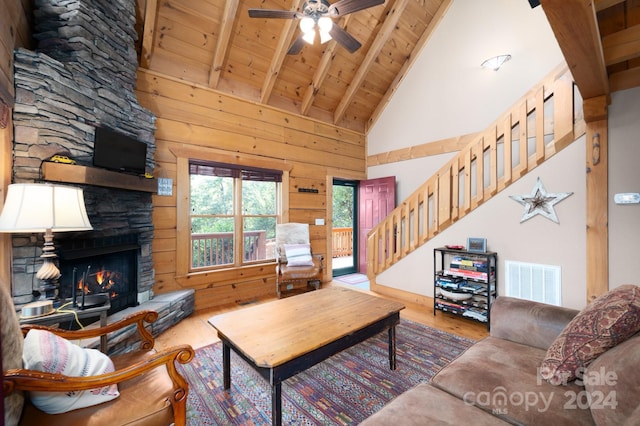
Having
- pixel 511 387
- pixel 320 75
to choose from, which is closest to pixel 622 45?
pixel 511 387

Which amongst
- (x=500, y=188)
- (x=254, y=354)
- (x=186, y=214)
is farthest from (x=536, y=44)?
(x=186, y=214)

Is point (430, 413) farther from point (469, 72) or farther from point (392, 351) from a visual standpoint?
point (469, 72)

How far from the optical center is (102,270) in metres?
2.64

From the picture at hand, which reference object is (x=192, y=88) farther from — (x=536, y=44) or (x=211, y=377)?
(x=536, y=44)

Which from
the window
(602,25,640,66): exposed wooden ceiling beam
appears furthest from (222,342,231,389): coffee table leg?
(602,25,640,66): exposed wooden ceiling beam

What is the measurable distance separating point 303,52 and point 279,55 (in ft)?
1.81

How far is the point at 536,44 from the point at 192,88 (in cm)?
477

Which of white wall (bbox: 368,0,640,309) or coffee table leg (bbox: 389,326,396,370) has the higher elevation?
white wall (bbox: 368,0,640,309)

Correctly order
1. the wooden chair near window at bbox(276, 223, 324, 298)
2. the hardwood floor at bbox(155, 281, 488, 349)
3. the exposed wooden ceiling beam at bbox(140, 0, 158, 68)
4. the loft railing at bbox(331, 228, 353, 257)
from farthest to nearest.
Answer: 1. the loft railing at bbox(331, 228, 353, 257)
2. the wooden chair near window at bbox(276, 223, 324, 298)
3. the exposed wooden ceiling beam at bbox(140, 0, 158, 68)
4. the hardwood floor at bbox(155, 281, 488, 349)

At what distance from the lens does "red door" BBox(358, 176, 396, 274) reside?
17.1ft

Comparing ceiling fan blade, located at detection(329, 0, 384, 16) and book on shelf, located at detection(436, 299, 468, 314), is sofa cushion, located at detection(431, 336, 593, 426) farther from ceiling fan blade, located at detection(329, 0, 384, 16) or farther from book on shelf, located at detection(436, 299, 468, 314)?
ceiling fan blade, located at detection(329, 0, 384, 16)

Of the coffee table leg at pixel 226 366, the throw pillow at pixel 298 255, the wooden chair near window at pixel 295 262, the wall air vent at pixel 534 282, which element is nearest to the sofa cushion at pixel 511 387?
the coffee table leg at pixel 226 366

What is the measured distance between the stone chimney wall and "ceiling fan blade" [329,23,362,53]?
220 centimetres

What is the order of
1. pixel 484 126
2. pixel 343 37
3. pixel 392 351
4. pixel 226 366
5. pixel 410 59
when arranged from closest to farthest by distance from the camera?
pixel 226 366 → pixel 392 351 → pixel 343 37 → pixel 484 126 → pixel 410 59
